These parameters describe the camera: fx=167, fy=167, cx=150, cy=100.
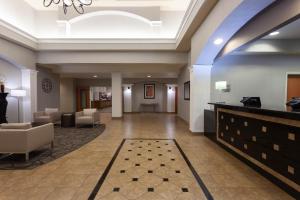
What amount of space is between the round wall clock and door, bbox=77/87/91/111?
185 inches

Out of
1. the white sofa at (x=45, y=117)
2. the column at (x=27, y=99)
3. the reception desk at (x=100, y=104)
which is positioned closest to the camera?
the white sofa at (x=45, y=117)

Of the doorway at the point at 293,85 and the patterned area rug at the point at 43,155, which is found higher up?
the doorway at the point at 293,85

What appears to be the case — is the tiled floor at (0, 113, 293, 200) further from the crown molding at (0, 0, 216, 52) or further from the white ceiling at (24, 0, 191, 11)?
the white ceiling at (24, 0, 191, 11)

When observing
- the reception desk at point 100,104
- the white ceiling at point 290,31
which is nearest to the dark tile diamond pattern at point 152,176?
the white ceiling at point 290,31

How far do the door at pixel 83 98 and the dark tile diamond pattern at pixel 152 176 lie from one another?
11.3m

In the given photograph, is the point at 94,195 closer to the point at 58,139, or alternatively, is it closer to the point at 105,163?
the point at 105,163

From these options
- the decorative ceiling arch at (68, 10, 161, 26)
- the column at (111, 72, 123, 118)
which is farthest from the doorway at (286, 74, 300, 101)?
the column at (111, 72, 123, 118)

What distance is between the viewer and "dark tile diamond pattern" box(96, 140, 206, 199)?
2357 mm

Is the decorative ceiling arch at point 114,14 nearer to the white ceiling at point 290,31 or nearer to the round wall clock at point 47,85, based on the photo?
the round wall clock at point 47,85

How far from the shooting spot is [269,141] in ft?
8.82

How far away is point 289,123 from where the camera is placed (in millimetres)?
2281

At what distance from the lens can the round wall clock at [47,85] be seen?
8.79 metres

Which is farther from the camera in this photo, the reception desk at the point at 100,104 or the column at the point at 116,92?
the reception desk at the point at 100,104

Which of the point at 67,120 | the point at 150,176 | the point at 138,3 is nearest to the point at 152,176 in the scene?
the point at 150,176
